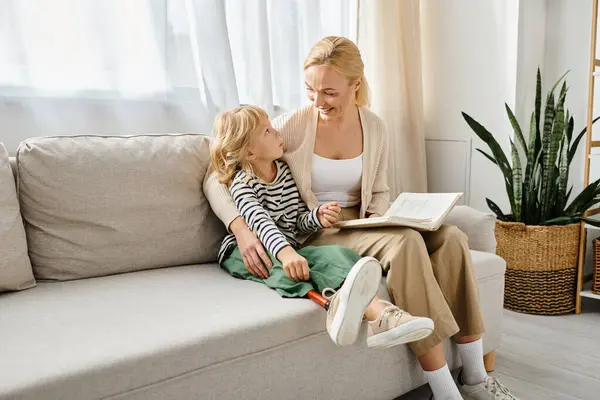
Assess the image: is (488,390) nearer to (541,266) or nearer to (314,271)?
(314,271)

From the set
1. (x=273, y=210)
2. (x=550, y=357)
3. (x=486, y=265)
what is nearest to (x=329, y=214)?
(x=273, y=210)

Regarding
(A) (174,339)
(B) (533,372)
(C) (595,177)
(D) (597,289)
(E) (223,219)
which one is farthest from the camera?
(C) (595,177)

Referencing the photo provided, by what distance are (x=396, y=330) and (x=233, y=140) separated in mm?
783

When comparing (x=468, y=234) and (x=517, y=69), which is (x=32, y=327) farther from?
(x=517, y=69)

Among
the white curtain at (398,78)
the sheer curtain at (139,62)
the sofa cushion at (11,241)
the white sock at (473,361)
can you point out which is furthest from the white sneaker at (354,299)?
the white curtain at (398,78)

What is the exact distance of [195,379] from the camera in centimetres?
133

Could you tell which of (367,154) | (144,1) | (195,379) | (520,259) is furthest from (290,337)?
(520,259)

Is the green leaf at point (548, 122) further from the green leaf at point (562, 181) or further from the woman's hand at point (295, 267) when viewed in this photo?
the woman's hand at point (295, 267)

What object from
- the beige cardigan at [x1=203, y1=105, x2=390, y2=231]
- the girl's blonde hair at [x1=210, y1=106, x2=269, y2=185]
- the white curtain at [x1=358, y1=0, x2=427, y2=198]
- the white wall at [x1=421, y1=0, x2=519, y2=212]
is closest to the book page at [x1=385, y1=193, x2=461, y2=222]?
the beige cardigan at [x1=203, y1=105, x2=390, y2=231]

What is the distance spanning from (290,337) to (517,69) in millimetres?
2110

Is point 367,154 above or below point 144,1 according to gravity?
below

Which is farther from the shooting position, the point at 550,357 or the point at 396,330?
the point at 550,357

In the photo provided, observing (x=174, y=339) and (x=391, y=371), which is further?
(x=391, y=371)

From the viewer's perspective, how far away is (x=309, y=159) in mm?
2051
